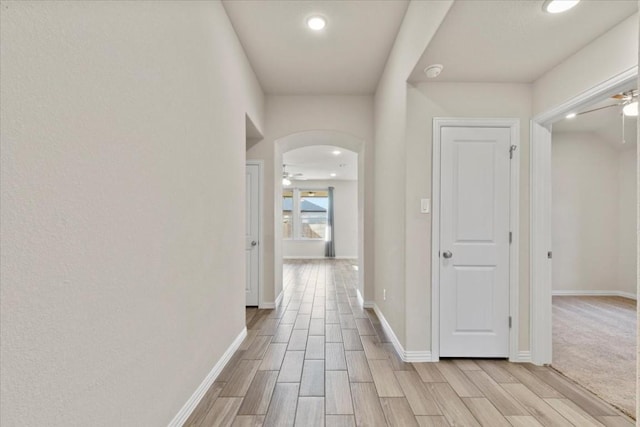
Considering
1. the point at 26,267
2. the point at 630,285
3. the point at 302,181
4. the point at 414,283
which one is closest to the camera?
the point at 26,267

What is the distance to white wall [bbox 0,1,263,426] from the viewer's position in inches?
33.5

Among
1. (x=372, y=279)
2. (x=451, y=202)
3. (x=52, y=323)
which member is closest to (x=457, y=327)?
(x=451, y=202)

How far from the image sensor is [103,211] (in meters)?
1.14

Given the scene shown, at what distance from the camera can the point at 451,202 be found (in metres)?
2.61

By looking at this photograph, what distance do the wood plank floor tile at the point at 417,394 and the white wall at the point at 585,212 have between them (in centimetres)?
431

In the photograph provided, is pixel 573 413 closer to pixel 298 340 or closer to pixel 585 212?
pixel 298 340

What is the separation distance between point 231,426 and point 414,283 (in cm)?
173

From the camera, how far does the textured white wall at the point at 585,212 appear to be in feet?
16.4

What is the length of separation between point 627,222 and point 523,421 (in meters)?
5.02

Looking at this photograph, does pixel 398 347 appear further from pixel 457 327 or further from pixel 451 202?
pixel 451 202

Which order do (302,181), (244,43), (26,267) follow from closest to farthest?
(26,267), (244,43), (302,181)

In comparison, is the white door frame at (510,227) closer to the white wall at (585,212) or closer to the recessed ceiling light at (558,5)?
the recessed ceiling light at (558,5)

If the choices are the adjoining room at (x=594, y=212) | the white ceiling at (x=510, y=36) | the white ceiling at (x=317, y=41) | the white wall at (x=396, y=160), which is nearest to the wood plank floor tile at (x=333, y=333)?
the white wall at (x=396, y=160)

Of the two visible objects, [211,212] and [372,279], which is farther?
[372,279]
